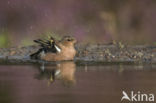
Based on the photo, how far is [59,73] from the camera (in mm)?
14633

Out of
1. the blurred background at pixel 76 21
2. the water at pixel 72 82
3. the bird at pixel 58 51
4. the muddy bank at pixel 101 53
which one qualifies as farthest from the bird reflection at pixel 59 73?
the blurred background at pixel 76 21

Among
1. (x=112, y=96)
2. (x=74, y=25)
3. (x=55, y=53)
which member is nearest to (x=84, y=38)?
(x=74, y=25)

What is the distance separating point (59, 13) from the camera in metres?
21.6

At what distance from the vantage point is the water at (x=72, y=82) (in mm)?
11227

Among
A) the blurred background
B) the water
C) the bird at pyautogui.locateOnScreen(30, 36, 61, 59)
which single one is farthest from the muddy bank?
the water

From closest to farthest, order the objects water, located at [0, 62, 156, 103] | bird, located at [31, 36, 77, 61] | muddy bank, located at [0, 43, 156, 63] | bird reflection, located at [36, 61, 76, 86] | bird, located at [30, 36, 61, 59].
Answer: water, located at [0, 62, 156, 103], bird reflection, located at [36, 61, 76, 86], muddy bank, located at [0, 43, 156, 63], bird, located at [31, 36, 77, 61], bird, located at [30, 36, 61, 59]

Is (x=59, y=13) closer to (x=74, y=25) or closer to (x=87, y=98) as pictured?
(x=74, y=25)

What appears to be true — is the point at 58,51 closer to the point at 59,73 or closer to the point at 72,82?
the point at 59,73

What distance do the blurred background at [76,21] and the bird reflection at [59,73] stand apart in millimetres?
4422

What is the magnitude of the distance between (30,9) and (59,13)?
2.99 ft

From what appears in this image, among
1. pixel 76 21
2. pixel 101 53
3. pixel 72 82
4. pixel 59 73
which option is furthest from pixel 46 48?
pixel 72 82

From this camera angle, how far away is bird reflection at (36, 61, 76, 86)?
44.4ft

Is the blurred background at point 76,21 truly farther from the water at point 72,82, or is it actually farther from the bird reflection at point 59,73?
the water at point 72,82

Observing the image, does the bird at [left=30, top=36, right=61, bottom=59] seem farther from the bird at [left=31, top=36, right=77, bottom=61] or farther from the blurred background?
the blurred background
